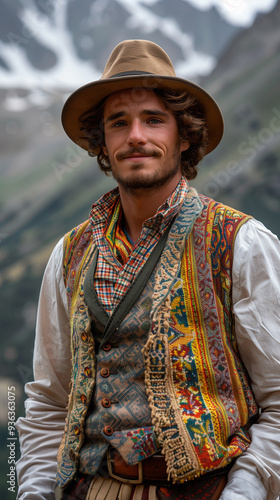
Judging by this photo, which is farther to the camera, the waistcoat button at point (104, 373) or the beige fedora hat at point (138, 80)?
the beige fedora hat at point (138, 80)

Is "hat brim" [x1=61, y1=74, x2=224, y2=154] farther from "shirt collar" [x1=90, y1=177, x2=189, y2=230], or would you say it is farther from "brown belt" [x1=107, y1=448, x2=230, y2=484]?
"brown belt" [x1=107, y1=448, x2=230, y2=484]

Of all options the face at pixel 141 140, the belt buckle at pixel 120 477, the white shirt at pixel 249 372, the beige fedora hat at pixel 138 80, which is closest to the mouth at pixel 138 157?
the face at pixel 141 140

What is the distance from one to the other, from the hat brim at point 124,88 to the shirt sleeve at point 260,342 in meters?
0.46

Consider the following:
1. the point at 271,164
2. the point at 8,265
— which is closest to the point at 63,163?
the point at 8,265

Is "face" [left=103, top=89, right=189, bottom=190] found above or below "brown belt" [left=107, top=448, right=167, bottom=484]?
above

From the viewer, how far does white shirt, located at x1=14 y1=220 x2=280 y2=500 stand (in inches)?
50.3

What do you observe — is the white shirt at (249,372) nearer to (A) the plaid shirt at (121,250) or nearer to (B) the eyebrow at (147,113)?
(A) the plaid shirt at (121,250)

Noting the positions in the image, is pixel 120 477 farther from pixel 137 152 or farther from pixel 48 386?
pixel 137 152

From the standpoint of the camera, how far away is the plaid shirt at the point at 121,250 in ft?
4.75

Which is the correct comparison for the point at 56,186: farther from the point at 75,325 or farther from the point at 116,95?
the point at 75,325

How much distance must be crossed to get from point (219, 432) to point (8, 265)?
182 centimetres

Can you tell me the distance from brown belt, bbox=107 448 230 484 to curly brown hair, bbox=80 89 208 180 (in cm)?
93

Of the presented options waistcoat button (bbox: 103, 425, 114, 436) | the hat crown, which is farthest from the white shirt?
the hat crown

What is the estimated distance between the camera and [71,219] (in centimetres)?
A: 286
